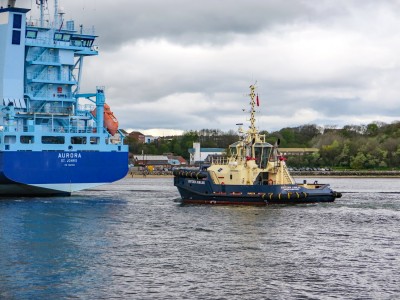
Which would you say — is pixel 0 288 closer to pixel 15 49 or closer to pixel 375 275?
pixel 375 275

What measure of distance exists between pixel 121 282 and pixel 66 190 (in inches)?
1161

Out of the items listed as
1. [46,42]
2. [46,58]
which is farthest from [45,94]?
[46,42]

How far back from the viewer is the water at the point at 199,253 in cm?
2264

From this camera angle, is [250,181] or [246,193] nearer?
[246,193]

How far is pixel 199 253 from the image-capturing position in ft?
94.0

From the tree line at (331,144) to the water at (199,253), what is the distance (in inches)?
3025

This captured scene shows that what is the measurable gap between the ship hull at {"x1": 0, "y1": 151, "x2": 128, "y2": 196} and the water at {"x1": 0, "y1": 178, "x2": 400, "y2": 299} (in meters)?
4.59

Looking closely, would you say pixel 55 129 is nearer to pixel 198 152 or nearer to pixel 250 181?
pixel 250 181

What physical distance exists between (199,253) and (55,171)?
2449 cm

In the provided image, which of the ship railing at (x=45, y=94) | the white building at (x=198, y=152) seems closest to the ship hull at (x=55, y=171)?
the ship railing at (x=45, y=94)

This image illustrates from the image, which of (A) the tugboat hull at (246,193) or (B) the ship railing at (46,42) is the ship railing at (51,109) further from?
(A) the tugboat hull at (246,193)

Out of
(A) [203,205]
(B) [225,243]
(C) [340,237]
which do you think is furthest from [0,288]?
(A) [203,205]

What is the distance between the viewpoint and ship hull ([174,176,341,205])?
46.7m

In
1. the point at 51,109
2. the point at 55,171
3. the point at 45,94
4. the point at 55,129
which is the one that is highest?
the point at 45,94
